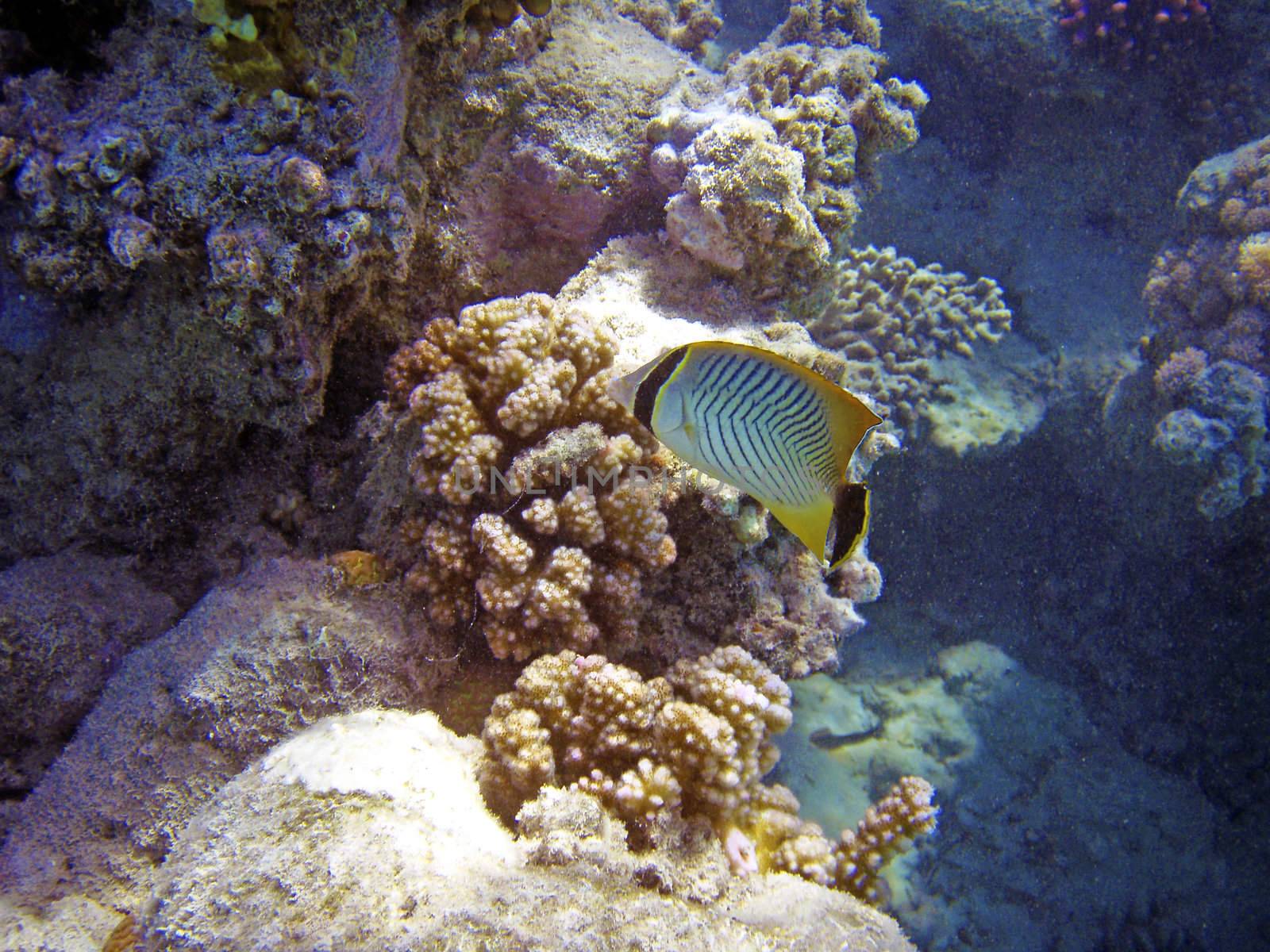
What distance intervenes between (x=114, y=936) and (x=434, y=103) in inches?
146

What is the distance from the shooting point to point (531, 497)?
9.03 feet

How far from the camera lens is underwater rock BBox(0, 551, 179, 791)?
9.31ft

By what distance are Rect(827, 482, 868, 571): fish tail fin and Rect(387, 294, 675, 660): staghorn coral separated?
0.90m

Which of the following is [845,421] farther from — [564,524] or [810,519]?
[564,524]

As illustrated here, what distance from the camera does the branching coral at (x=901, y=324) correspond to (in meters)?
6.24

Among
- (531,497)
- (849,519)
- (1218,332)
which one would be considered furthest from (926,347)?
(849,519)

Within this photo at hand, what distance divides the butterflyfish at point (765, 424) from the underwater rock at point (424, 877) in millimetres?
1266

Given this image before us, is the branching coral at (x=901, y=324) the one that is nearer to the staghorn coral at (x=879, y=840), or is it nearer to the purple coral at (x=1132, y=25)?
the purple coral at (x=1132, y=25)

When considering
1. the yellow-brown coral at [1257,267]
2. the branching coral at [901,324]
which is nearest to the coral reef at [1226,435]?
the yellow-brown coral at [1257,267]

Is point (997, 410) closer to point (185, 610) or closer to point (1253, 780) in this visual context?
point (1253, 780)

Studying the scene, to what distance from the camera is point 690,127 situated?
387 cm

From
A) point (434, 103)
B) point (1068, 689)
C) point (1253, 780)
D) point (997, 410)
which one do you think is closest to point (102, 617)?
point (434, 103)

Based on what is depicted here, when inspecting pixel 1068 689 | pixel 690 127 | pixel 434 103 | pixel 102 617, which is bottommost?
pixel 102 617

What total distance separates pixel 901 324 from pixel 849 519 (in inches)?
213
